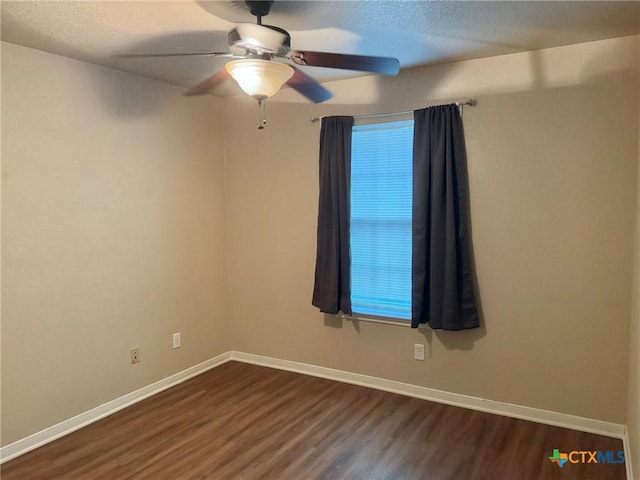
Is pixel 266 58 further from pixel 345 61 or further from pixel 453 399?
pixel 453 399

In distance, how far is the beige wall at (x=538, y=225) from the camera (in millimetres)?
2773

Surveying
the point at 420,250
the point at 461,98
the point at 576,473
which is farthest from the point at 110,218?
the point at 576,473

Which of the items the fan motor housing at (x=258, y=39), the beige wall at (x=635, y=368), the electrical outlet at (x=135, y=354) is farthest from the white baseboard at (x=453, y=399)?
the fan motor housing at (x=258, y=39)

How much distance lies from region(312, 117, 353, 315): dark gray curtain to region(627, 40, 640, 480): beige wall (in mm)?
1884

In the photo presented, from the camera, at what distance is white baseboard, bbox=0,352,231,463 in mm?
2744

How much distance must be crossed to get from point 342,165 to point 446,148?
2.70 ft

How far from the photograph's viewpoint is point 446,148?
10.4 ft

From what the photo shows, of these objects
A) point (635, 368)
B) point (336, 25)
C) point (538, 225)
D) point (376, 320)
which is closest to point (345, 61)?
point (336, 25)

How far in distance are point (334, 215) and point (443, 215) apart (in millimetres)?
866

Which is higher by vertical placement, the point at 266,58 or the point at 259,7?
the point at 259,7

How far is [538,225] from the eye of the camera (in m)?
2.99

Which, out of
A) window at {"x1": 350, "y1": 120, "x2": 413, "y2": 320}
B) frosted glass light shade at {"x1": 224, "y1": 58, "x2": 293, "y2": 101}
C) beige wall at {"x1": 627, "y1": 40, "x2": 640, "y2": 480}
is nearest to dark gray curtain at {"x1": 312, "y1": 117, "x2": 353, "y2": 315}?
window at {"x1": 350, "y1": 120, "x2": 413, "y2": 320}

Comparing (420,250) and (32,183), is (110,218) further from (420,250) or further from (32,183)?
(420,250)

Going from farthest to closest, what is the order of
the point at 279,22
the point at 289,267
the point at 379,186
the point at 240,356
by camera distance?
the point at 240,356
the point at 289,267
the point at 379,186
the point at 279,22
